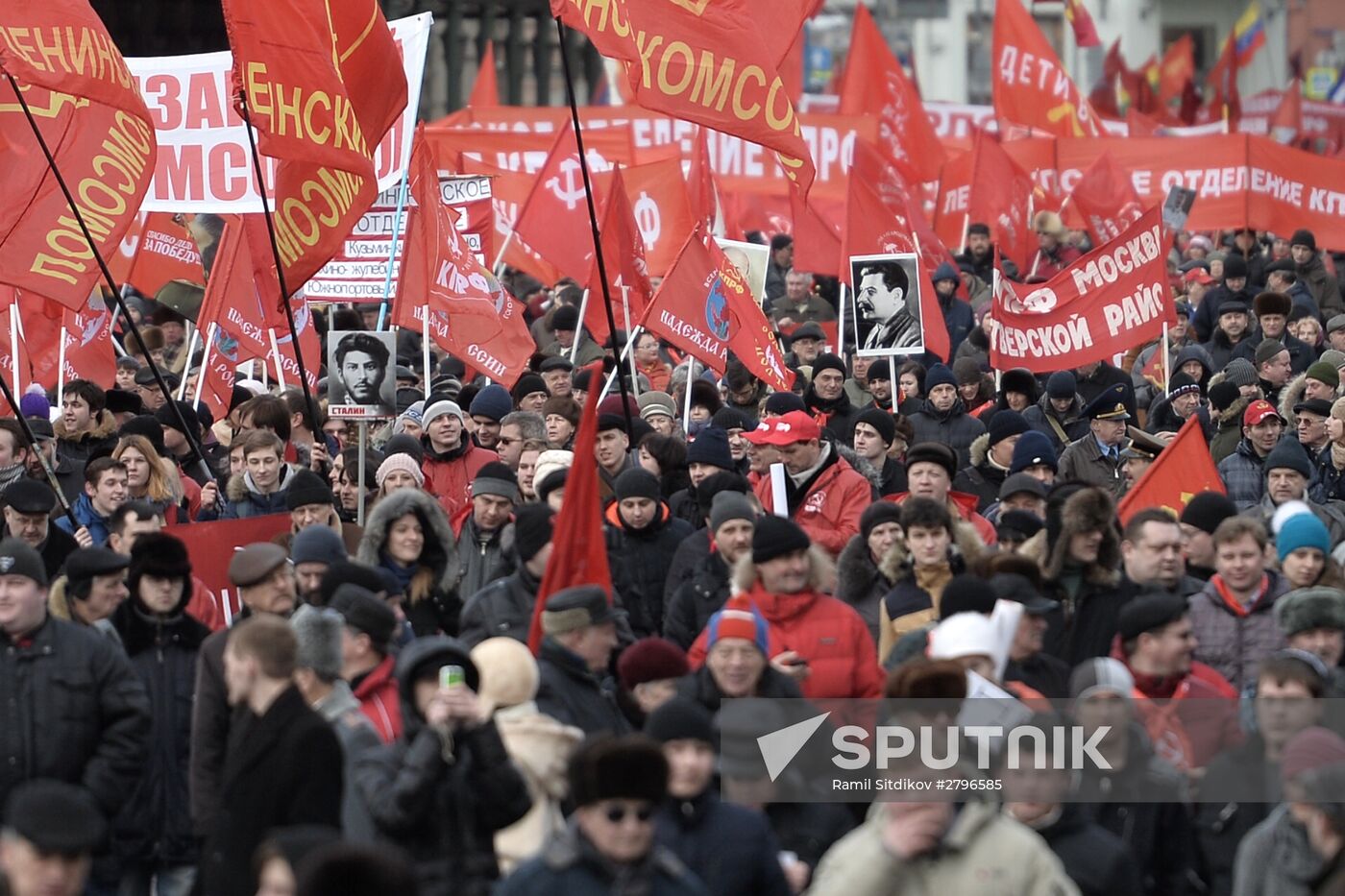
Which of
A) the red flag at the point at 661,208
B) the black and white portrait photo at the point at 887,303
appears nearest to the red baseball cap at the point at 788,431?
the black and white portrait photo at the point at 887,303

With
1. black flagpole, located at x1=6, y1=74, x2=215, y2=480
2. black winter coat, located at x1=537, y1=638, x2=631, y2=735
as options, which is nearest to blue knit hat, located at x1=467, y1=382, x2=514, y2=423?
black flagpole, located at x1=6, y1=74, x2=215, y2=480

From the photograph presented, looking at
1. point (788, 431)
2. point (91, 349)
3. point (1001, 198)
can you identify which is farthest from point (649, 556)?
point (1001, 198)

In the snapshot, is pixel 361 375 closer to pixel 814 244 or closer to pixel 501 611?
pixel 501 611

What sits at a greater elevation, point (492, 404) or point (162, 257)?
point (162, 257)

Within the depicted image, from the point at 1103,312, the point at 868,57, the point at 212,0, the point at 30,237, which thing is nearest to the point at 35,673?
the point at 30,237

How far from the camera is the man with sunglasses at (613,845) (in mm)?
5527

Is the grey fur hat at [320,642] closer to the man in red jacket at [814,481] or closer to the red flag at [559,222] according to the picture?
the man in red jacket at [814,481]

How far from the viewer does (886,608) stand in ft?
28.1

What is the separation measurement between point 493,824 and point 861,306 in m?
9.22

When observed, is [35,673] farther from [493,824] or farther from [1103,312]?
[1103,312]

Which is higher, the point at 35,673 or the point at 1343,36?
the point at 1343,36

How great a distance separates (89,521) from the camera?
1034 centimetres

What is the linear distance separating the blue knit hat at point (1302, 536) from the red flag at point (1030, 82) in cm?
1852

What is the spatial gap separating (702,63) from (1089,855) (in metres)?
6.50
